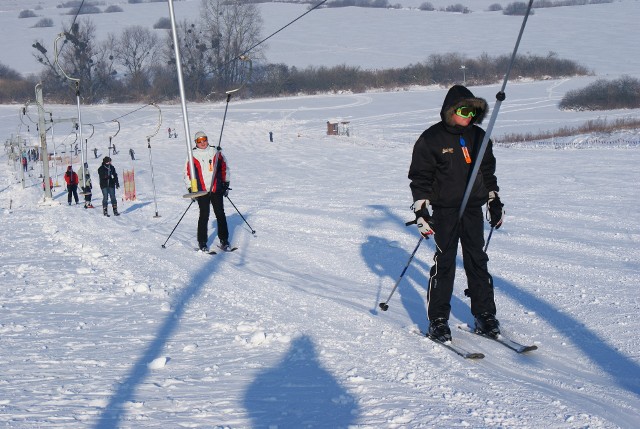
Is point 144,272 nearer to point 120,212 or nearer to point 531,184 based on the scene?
point 120,212

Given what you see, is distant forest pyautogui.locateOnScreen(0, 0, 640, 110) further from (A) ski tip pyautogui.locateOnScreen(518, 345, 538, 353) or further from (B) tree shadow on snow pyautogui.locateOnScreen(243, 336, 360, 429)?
(B) tree shadow on snow pyautogui.locateOnScreen(243, 336, 360, 429)

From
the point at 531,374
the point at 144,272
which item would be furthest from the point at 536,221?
the point at 531,374

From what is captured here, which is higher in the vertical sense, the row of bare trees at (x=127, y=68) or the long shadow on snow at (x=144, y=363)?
the row of bare trees at (x=127, y=68)

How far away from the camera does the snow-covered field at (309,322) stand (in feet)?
11.7

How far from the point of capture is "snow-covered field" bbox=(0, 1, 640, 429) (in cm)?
358

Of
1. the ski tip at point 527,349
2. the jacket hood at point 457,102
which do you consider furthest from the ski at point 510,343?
the jacket hood at point 457,102

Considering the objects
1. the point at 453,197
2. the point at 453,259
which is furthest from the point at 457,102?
the point at 453,259

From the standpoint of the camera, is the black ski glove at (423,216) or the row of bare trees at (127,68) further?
the row of bare trees at (127,68)

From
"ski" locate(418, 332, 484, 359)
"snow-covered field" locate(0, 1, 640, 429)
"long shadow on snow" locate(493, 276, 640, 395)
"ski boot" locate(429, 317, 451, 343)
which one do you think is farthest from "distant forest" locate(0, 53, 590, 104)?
"ski" locate(418, 332, 484, 359)

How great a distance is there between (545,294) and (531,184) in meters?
11.5

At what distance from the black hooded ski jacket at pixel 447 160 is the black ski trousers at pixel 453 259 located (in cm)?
10

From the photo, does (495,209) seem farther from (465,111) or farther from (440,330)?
(440,330)

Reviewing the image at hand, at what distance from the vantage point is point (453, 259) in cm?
500

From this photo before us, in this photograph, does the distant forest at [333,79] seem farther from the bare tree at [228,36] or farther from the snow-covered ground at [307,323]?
the snow-covered ground at [307,323]
